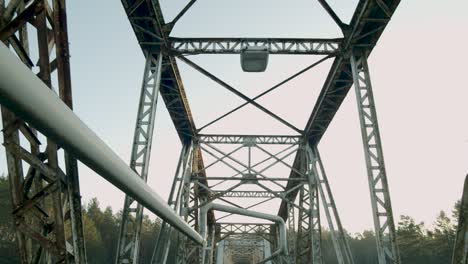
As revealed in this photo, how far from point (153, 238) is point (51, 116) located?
67313 millimetres

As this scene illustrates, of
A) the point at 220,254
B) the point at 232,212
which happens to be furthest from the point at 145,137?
the point at 220,254

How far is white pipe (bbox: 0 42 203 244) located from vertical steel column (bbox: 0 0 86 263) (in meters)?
1.49

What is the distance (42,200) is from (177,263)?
36.8ft

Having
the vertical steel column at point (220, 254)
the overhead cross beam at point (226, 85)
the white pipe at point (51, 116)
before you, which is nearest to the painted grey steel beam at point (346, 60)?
the overhead cross beam at point (226, 85)

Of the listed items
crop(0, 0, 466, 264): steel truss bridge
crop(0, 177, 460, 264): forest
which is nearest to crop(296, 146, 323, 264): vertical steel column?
crop(0, 0, 466, 264): steel truss bridge

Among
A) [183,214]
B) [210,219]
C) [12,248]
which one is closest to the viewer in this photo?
[183,214]

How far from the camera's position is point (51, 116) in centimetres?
126

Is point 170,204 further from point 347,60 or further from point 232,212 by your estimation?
point 347,60

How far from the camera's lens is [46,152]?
3.27 metres

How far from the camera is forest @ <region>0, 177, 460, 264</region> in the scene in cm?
4388

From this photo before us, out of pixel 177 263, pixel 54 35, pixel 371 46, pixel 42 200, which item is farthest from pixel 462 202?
pixel 177 263

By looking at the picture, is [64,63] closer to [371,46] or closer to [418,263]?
[371,46]

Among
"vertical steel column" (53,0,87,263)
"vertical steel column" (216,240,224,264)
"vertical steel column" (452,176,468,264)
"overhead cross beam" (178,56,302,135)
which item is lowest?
"vertical steel column" (452,176,468,264)

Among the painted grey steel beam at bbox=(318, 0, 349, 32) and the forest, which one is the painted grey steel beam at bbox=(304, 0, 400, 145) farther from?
the forest
